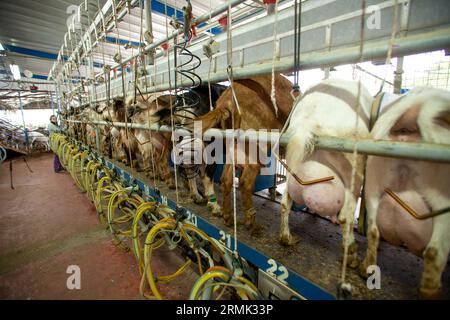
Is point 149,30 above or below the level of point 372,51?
above

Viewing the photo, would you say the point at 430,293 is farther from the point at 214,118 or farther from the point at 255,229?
the point at 214,118

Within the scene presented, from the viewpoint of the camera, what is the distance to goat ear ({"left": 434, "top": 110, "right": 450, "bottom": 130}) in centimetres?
94

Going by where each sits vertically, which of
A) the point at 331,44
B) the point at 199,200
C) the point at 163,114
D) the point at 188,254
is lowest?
the point at 188,254

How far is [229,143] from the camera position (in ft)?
6.26

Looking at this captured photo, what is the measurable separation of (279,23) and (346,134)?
40.1 inches

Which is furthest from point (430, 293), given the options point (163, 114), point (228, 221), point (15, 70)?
point (15, 70)

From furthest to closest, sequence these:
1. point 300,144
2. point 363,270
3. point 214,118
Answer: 1. point 214,118
2. point 363,270
3. point 300,144

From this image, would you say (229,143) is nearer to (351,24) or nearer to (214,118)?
(214,118)

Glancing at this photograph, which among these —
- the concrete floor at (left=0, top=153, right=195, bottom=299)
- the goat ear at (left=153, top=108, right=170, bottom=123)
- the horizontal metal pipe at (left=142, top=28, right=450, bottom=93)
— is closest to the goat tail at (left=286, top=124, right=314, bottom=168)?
the horizontal metal pipe at (left=142, top=28, right=450, bottom=93)

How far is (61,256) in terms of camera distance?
9.93 ft

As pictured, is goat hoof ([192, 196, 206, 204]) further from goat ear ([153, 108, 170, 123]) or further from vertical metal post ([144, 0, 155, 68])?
vertical metal post ([144, 0, 155, 68])

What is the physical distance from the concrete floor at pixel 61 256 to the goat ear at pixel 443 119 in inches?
101

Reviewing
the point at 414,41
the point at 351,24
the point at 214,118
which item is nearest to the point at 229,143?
the point at 214,118

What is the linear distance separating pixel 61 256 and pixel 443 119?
13.9ft
